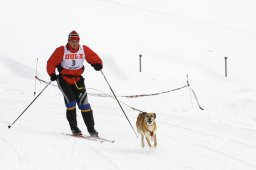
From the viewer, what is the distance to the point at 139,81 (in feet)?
60.8

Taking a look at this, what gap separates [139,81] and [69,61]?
33.1 feet

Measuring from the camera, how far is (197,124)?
10.0m

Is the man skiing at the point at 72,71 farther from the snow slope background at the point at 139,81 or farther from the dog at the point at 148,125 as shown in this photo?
the dog at the point at 148,125

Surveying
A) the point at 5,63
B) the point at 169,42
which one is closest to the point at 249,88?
the point at 5,63

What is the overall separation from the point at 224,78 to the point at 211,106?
9.49m

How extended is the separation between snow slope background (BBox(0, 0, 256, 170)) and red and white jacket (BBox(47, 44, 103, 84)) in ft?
3.72

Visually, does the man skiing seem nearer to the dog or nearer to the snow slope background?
the snow slope background

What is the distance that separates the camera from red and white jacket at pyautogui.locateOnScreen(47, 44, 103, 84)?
27.9 feet

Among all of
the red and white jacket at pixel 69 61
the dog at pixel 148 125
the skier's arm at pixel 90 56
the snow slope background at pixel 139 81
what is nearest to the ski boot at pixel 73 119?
the snow slope background at pixel 139 81

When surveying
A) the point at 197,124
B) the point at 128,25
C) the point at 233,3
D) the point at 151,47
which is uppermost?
the point at 233,3

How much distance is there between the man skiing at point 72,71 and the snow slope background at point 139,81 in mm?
536

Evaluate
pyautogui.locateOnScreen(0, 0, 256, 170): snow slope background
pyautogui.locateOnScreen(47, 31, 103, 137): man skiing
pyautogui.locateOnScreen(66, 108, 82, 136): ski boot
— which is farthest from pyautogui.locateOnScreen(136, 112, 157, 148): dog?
pyautogui.locateOnScreen(66, 108, 82, 136): ski boot

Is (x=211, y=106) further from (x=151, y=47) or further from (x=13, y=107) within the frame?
(x=151, y=47)

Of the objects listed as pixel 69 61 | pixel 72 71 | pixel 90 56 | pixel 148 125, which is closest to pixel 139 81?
pixel 90 56
